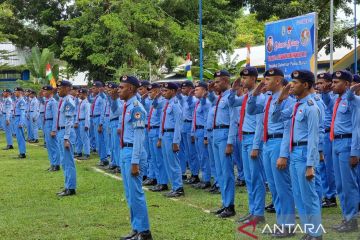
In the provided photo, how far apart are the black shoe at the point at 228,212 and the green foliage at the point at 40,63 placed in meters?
21.3

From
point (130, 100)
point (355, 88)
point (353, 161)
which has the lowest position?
point (353, 161)

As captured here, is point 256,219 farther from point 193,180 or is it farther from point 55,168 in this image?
point 55,168

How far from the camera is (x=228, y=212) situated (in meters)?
8.04

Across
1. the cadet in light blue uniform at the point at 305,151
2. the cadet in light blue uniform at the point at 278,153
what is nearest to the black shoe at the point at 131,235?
the cadet in light blue uniform at the point at 278,153

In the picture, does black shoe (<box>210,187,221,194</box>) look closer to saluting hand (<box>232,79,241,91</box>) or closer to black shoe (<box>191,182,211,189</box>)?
black shoe (<box>191,182,211,189</box>)

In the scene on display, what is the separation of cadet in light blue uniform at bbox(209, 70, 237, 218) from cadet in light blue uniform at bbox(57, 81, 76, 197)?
3.02 m

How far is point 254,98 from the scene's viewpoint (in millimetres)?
7336

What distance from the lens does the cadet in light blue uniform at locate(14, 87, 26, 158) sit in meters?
17.0

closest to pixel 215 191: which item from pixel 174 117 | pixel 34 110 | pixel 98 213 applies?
pixel 174 117

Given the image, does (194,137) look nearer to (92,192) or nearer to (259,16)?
(92,192)

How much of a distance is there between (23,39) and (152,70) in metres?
8.15

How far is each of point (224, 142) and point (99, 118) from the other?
27.3ft

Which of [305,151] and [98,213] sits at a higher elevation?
[305,151]

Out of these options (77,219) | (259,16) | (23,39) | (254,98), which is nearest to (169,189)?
(77,219)
